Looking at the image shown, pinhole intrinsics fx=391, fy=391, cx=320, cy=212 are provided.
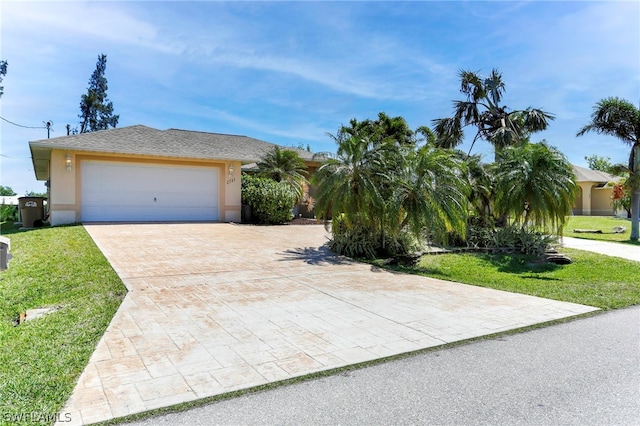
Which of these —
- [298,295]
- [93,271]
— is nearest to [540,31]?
[298,295]

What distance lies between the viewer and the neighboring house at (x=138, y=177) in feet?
50.6

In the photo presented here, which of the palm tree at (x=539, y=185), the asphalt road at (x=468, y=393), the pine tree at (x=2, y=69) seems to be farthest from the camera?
the pine tree at (x=2, y=69)

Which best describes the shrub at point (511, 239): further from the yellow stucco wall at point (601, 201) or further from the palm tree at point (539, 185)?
the yellow stucco wall at point (601, 201)

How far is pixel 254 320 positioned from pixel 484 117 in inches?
715

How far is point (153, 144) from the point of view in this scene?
57.4 feet

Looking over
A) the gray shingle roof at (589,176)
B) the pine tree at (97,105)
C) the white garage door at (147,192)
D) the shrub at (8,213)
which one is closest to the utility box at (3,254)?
the white garage door at (147,192)

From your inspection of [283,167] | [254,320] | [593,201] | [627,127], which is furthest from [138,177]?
[593,201]

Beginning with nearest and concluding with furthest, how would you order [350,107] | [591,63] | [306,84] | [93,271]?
[93,271] → [591,63] → [306,84] → [350,107]

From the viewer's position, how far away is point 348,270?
871 cm

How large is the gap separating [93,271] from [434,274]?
705cm

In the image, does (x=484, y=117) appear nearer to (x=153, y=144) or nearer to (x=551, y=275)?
(x=551, y=275)

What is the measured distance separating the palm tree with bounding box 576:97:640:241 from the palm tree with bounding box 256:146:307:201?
45.8 feet

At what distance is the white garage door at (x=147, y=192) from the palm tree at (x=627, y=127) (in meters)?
17.8

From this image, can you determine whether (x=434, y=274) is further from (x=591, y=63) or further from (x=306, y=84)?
(x=306, y=84)
